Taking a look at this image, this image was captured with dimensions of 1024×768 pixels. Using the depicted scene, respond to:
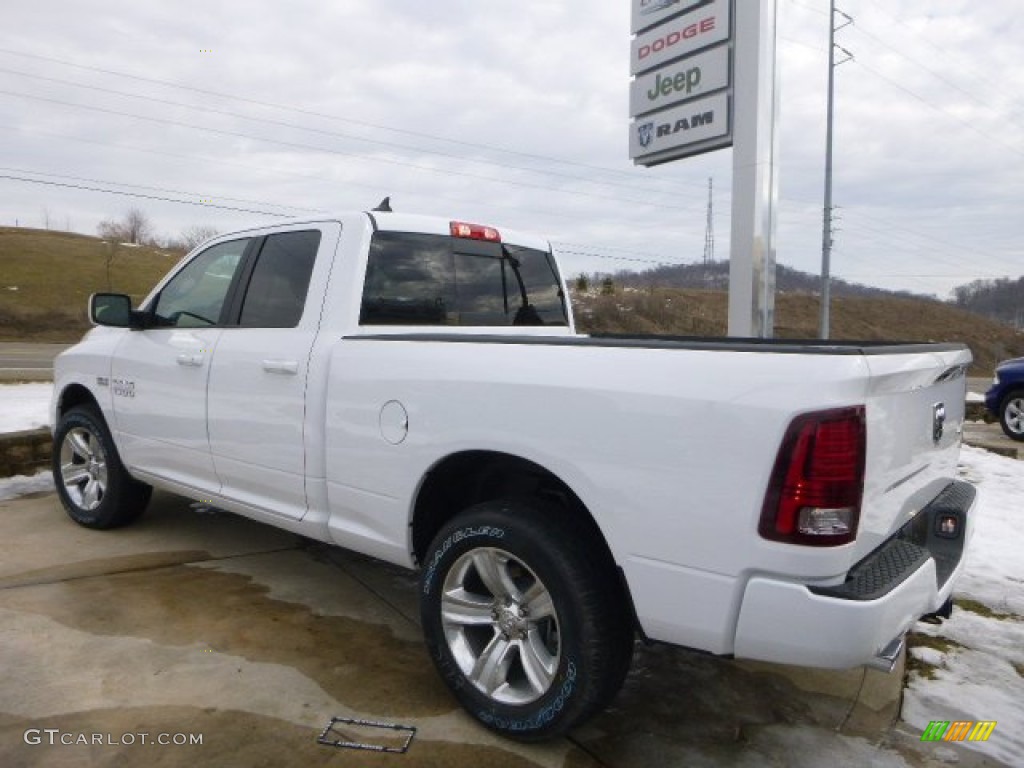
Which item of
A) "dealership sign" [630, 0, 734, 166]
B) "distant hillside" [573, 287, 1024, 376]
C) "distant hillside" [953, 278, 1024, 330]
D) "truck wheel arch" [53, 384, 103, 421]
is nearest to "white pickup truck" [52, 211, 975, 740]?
"truck wheel arch" [53, 384, 103, 421]

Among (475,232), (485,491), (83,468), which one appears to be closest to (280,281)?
(475,232)

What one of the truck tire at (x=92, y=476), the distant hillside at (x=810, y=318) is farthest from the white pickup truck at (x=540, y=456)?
the distant hillside at (x=810, y=318)

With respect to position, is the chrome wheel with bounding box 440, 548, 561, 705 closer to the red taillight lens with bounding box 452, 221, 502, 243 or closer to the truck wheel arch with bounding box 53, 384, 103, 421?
the red taillight lens with bounding box 452, 221, 502, 243

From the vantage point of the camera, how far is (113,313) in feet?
13.7

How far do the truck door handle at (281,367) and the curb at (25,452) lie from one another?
155 inches

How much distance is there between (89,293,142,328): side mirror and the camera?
4180mm

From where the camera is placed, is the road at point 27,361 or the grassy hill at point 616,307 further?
the grassy hill at point 616,307

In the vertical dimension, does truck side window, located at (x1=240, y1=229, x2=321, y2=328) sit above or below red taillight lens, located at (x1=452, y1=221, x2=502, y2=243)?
below

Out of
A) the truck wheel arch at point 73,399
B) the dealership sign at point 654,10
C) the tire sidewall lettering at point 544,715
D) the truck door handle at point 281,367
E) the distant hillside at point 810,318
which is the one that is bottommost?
the tire sidewall lettering at point 544,715

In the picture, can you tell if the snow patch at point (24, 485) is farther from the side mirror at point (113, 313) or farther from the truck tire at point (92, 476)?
the side mirror at point (113, 313)

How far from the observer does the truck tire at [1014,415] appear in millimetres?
10281

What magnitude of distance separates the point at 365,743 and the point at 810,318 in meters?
65.4

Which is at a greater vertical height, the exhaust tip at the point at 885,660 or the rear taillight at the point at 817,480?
the rear taillight at the point at 817,480

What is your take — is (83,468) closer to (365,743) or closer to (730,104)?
(365,743)
